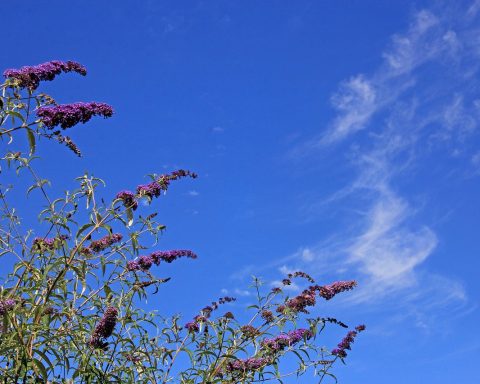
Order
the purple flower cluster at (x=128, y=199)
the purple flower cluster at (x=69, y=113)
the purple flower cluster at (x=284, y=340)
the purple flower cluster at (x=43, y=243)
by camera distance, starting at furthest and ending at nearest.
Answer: the purple flower cluster at (x=284, y=340), the purple flower cluster at (x=43, y=243), the purple flower cluster at (x=128, y=199), the purple flower cluster at (x=69, y=113)

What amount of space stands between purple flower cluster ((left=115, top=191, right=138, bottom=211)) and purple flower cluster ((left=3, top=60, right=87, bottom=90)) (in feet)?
4.25

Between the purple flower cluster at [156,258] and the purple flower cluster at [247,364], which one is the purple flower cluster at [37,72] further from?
the purple flower cluster at [247,364]

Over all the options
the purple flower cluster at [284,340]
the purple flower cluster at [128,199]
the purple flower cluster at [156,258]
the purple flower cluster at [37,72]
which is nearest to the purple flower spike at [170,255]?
the purple flower cluster at [156,258]

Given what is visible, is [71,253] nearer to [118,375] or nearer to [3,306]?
[3,306]

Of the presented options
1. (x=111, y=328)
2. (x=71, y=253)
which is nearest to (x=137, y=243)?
(x=71, y=253)

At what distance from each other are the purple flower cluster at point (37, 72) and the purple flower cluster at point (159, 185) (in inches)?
53.4

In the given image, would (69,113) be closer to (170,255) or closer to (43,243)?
(43,243)

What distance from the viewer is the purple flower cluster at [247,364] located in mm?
6621

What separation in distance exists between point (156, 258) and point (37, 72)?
2.26m

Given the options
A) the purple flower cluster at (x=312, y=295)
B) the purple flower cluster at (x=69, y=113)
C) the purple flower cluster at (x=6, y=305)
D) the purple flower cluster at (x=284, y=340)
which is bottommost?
the purple flower cluster at (x=6, y=305)

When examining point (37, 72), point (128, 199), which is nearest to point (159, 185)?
point (128, 199)

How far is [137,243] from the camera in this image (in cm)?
661

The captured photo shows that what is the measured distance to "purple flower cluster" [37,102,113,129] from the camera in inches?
234

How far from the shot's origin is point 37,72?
6113 millimetres
